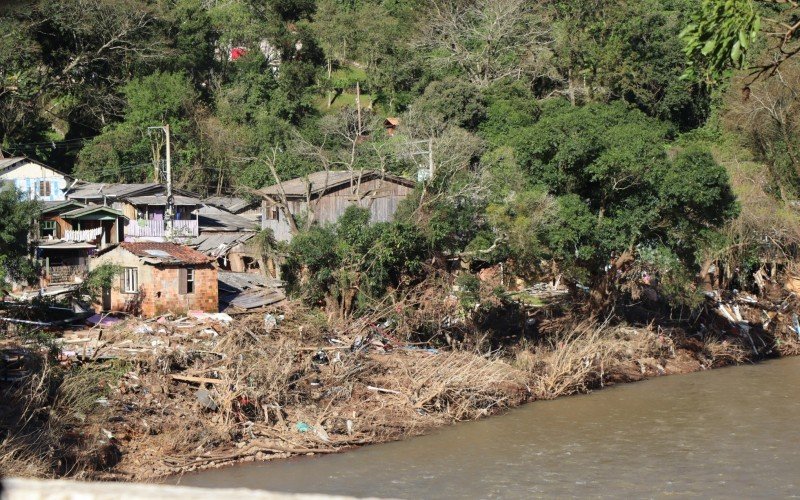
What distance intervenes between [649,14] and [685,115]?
227 inches

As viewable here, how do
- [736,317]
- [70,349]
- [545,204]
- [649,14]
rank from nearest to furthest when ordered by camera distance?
[70,349], [545,204], [736,317], [649,14]

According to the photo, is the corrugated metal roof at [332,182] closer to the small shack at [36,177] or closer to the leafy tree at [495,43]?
the small shack at [36,177]

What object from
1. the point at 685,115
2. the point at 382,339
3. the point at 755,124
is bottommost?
the point at 382,339

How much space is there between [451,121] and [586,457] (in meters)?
27.8

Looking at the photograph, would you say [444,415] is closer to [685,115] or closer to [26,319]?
[26,319]

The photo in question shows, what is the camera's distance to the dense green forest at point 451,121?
24000 mm

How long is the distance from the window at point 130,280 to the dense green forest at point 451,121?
4.65 metres

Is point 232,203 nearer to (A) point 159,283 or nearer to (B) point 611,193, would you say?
(A) point 159,283

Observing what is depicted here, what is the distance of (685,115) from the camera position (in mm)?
48812

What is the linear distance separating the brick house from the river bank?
2.47 metres

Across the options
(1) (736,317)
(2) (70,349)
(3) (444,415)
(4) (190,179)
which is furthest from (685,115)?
(2) (70,349)

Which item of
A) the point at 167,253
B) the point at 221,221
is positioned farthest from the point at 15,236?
the point at 221,221

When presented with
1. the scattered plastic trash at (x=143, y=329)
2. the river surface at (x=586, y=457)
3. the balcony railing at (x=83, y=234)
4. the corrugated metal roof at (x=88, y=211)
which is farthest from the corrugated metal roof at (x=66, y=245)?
the river surface at (x=586, y=457)

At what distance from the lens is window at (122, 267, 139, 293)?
25.6m
